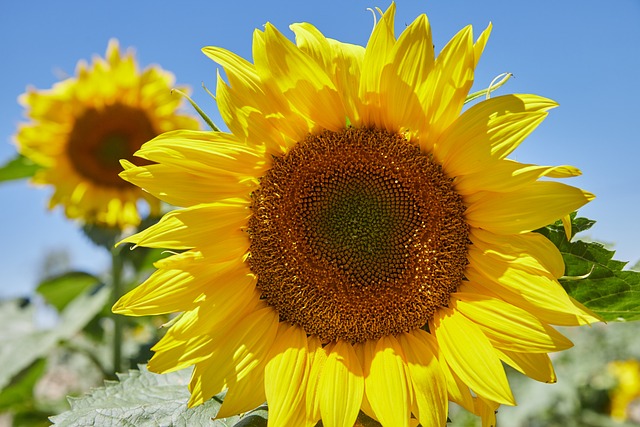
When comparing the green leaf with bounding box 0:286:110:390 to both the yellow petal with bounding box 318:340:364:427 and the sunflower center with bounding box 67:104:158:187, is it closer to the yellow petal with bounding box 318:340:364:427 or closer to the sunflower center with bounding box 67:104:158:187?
the sunflower center with bounding box 67:104:158:187

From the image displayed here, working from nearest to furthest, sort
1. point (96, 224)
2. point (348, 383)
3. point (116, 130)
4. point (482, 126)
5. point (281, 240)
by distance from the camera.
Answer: point (482, 126)
point (348, 383)
point (281, 240)
point (96, 224)
point (116, 130)

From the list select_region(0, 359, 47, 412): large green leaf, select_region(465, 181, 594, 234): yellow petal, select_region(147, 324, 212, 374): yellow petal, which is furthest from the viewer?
select_region(0, 359, 47, 412): large green leaf

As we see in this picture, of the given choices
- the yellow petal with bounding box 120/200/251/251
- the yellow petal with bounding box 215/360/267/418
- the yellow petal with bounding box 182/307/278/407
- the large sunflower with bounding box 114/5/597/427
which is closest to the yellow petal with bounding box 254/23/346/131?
the large sunflower with bounding box 114/5/597/427

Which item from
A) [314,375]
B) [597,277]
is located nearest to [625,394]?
[597,277]

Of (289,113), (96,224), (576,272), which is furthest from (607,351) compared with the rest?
(289,113)

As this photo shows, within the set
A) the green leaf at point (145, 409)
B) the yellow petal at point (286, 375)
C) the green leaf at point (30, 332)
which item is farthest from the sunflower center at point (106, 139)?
the yellow petal at point (286, 375)

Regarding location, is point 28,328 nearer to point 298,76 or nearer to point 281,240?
point 281,240

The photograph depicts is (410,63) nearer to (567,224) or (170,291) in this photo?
(567,224)

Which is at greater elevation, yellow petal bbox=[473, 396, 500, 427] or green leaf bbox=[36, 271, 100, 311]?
green leaf bbox=[36, 271, 100, 311]
